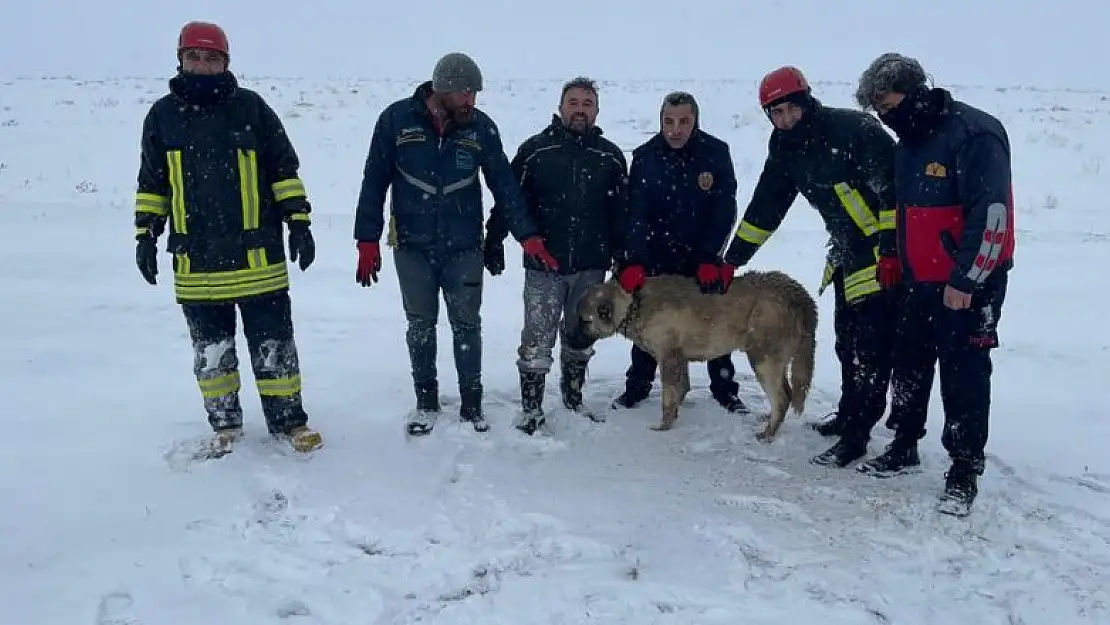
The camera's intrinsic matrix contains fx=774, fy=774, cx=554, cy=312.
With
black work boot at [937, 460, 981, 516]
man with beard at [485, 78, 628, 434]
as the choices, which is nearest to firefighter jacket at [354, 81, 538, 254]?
man with beard at [485, 78, 628, 434]

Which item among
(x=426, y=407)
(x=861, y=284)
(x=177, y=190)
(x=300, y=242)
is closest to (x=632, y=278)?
(x=861, y=284)

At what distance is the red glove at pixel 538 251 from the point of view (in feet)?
16.6

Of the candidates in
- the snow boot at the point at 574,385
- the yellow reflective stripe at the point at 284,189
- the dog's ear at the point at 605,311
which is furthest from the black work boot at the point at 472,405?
the yellow reflective stripe at the point at 284,189

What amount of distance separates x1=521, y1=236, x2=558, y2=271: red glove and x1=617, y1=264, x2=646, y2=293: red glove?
47 centimetres

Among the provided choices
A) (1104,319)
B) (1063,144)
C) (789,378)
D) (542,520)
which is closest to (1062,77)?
(1063,144)

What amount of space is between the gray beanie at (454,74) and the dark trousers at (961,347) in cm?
280

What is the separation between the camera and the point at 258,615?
125 inches

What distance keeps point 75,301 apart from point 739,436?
645cm

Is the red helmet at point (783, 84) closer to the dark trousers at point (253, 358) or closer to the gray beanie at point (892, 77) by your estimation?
the gray beanie at point (892, 77)

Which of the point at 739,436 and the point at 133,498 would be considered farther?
the point at 739,436

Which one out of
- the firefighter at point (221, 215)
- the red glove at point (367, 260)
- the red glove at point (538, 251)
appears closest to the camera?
the firefighter at point (221, 215)

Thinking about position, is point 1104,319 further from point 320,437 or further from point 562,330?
point 320,437

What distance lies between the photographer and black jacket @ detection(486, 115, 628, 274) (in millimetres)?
5121

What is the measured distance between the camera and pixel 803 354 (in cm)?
529
